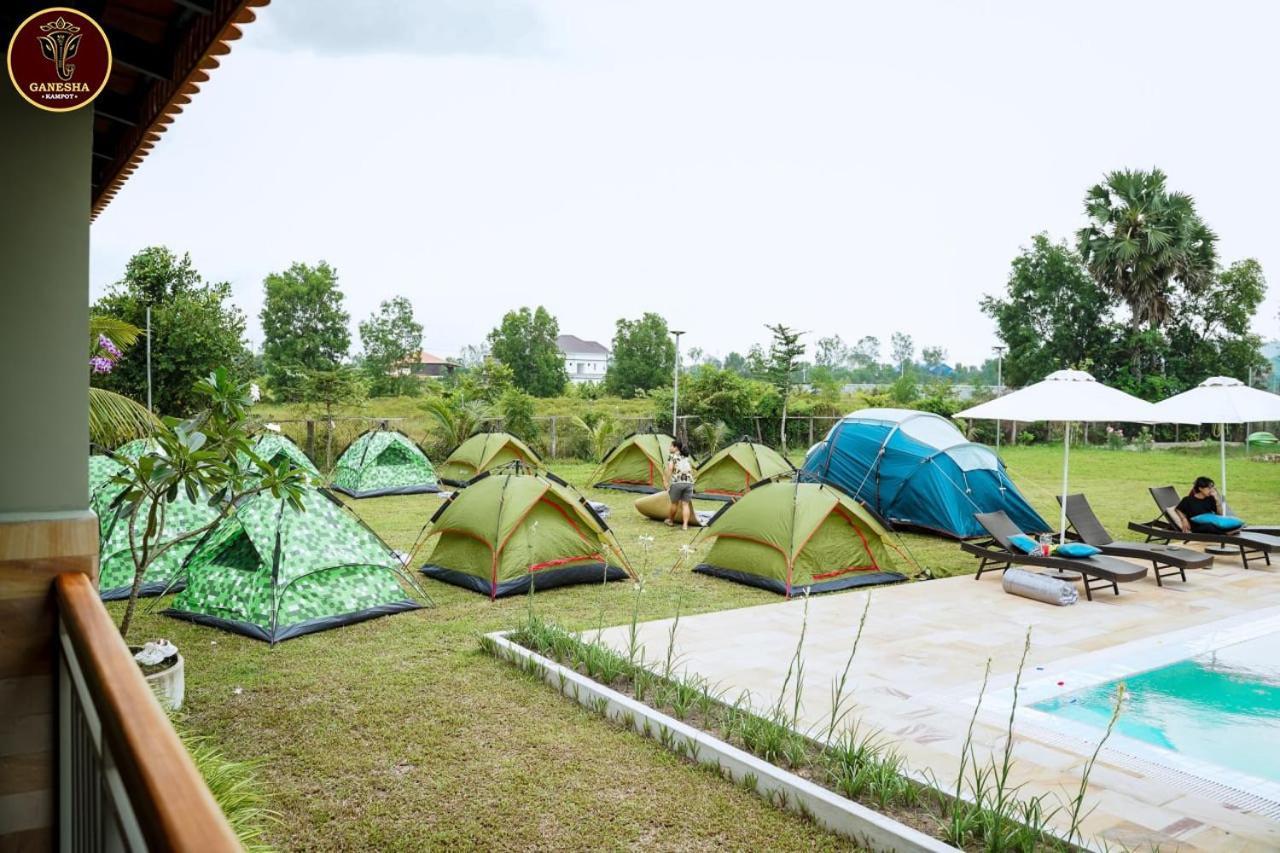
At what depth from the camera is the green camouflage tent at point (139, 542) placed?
303 inches

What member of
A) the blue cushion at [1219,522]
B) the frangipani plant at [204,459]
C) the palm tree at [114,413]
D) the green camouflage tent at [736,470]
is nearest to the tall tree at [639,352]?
the green camouflage tent at [736,470]

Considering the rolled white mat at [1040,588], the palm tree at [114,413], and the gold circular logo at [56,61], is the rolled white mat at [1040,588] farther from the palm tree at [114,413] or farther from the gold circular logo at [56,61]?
the gold circular logo at [56,61]

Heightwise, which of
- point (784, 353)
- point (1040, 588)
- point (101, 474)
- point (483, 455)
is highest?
point (784, 353)

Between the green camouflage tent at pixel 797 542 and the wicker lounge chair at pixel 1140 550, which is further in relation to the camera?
the wicker lounge chair at pixel 1140 550

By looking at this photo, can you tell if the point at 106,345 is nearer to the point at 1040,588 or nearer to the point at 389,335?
the point at 1040,588

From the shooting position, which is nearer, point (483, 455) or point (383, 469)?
point (383, 469)

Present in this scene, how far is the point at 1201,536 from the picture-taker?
432 inches

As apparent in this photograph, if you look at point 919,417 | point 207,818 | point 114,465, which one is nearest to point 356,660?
point 114,465

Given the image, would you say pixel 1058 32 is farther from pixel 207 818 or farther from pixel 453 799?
pixel 207 818

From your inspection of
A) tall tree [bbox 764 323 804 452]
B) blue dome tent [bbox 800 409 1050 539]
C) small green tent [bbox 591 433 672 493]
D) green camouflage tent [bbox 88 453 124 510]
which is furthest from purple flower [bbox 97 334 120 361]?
tall tree [bbox 764 323 804 452]

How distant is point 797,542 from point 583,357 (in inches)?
3208

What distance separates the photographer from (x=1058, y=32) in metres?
18.6

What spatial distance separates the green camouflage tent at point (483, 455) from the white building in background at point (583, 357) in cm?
6890

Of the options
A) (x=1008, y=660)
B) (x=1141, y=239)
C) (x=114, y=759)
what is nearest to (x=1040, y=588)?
(x=1008, y=660)
